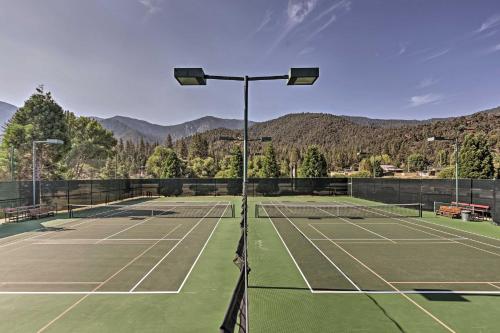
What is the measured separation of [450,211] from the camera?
2184 centimetres

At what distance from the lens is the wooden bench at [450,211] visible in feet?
70.3

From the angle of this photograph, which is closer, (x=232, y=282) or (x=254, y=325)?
(x=254, y=325)

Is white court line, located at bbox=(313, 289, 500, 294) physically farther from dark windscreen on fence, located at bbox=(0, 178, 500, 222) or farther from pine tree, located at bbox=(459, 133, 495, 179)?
pine tree, located at bbox=(459, 133, 495, 179)

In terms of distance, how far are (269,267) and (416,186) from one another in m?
22.3

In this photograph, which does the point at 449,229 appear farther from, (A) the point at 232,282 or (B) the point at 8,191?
(B) the point at 8,191

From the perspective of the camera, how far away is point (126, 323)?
634 centimetres

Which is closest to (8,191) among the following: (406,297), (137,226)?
(137,226)

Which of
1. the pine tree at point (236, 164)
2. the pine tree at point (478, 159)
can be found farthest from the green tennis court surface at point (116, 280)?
the pine tree at point (236, 164)

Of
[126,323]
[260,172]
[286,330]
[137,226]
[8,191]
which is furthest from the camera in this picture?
[260,172]

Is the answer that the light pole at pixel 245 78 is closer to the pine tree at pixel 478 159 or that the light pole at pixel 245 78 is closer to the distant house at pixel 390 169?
the pine tree at pixel 478 159

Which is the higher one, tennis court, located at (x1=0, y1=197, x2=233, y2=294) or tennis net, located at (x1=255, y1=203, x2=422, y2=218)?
tennis court, located at (x1=0, y1=197, x2=233, y2=294)

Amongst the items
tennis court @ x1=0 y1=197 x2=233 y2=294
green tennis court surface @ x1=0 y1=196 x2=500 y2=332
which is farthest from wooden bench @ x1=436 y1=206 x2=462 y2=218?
tennis court @ x1=0 y1=197 x2=233 y2=294

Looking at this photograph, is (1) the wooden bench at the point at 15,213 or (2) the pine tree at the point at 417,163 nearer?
(1) the wooden bench at the point at 15,213

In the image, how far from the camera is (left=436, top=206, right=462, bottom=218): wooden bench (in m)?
21.4
